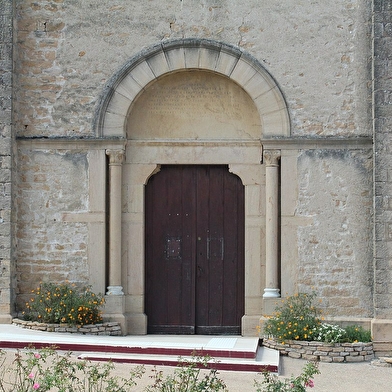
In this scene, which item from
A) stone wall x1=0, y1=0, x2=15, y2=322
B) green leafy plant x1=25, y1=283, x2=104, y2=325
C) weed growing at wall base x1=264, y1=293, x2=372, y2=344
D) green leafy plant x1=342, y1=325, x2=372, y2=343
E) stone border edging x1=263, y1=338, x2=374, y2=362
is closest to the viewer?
stone border edging x1=263, y1=338, x2=374, y2=362

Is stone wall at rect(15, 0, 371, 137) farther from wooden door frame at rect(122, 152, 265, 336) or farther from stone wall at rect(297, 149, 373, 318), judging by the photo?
wooden door frame at rect(122, 152, 265, 336)

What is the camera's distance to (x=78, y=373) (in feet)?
28.2

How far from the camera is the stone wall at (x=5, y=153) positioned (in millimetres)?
11172

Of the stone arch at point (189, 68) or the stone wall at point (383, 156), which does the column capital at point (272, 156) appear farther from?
the stone wall at point (383, 156)

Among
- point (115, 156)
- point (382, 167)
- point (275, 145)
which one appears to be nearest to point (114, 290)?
point (115, 156)

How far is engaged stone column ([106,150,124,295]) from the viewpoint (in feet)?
37.7

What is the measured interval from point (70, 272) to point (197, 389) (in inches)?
212

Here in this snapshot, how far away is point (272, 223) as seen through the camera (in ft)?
37.5

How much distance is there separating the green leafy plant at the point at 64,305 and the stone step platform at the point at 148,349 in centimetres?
28

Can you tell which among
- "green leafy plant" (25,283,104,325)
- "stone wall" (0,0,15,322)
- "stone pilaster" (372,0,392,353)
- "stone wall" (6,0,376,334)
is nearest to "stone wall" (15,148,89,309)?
"stone wall" (6,0,376,334)

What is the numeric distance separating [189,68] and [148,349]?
4.05 m

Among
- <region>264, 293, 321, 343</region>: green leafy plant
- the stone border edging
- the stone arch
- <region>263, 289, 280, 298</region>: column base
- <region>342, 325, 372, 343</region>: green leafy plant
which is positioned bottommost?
the stone border edging

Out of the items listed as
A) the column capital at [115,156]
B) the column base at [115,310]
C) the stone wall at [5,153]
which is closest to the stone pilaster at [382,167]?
the column base at [115,310]

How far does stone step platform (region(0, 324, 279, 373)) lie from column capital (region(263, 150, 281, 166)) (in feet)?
8.33
